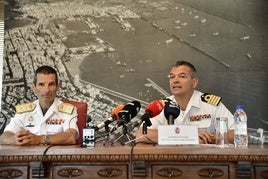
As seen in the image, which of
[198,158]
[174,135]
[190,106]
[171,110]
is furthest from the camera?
[190,106]

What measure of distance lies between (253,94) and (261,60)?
1.03ft

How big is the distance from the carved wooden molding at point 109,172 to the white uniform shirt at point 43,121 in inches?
39.8

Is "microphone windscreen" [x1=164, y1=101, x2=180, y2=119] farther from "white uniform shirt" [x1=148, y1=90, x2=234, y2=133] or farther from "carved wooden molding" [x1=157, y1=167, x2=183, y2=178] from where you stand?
"white uniform shirt" [x1=148, y1=90, x2=234, y2=133]

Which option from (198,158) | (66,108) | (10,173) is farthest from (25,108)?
(198,158)

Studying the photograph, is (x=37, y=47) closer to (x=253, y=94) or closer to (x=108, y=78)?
(x=108, y=78)

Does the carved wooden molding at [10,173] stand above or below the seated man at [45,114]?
below

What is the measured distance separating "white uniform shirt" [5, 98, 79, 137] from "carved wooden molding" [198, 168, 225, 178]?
1.26 meters

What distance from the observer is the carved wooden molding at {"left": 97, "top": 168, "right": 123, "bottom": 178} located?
1750 millimetres

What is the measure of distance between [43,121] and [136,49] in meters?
1.15

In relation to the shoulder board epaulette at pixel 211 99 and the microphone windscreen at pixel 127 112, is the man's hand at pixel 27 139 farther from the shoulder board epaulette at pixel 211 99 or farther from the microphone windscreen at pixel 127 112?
the shoulder board epaulette at pixel 211 99

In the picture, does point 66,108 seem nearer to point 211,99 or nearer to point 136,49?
point 136,49

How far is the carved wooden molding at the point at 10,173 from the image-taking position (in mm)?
1783

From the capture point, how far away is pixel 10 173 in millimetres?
1787

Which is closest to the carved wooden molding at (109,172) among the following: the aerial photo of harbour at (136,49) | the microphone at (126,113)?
the microphone at (126,113)
